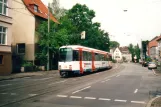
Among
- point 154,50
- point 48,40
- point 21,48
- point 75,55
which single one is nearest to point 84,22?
point 21,48

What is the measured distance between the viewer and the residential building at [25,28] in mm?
41375

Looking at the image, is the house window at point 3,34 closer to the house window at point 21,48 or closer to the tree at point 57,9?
the house window at point 21,48

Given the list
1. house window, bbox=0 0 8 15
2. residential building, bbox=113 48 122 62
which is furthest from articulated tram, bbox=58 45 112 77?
residential building, bbox=113 48 122 62

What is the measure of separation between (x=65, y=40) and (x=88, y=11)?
24.2 meters

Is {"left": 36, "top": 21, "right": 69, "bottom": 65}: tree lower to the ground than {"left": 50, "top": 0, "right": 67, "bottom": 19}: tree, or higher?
lower

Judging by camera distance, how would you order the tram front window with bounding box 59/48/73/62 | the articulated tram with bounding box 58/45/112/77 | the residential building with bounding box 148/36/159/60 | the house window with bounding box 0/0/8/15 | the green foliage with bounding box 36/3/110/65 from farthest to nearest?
the residential building with bounding box 148/36/159/60 < the green foliage with bounding box 36/3/110/65 < the house window with bounding box 0/0/8/15 < the tram front window with bounding box 59/48/73/62 < the articulated tram with bounding box 58/45/112/77

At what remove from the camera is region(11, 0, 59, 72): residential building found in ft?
136

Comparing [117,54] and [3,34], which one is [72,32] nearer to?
[3,34]

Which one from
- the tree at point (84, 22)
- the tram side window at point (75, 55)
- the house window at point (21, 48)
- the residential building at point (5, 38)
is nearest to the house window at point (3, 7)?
the residential building at point (5, 38)

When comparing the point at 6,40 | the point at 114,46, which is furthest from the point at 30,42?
the point at 114,46

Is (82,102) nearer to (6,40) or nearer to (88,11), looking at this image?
(6,40)

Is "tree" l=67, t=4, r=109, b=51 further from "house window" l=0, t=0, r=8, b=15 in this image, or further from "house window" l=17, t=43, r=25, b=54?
"house window" l=0, t=0, r=8, b=15

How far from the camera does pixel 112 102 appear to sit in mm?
11195

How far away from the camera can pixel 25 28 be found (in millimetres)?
42188
